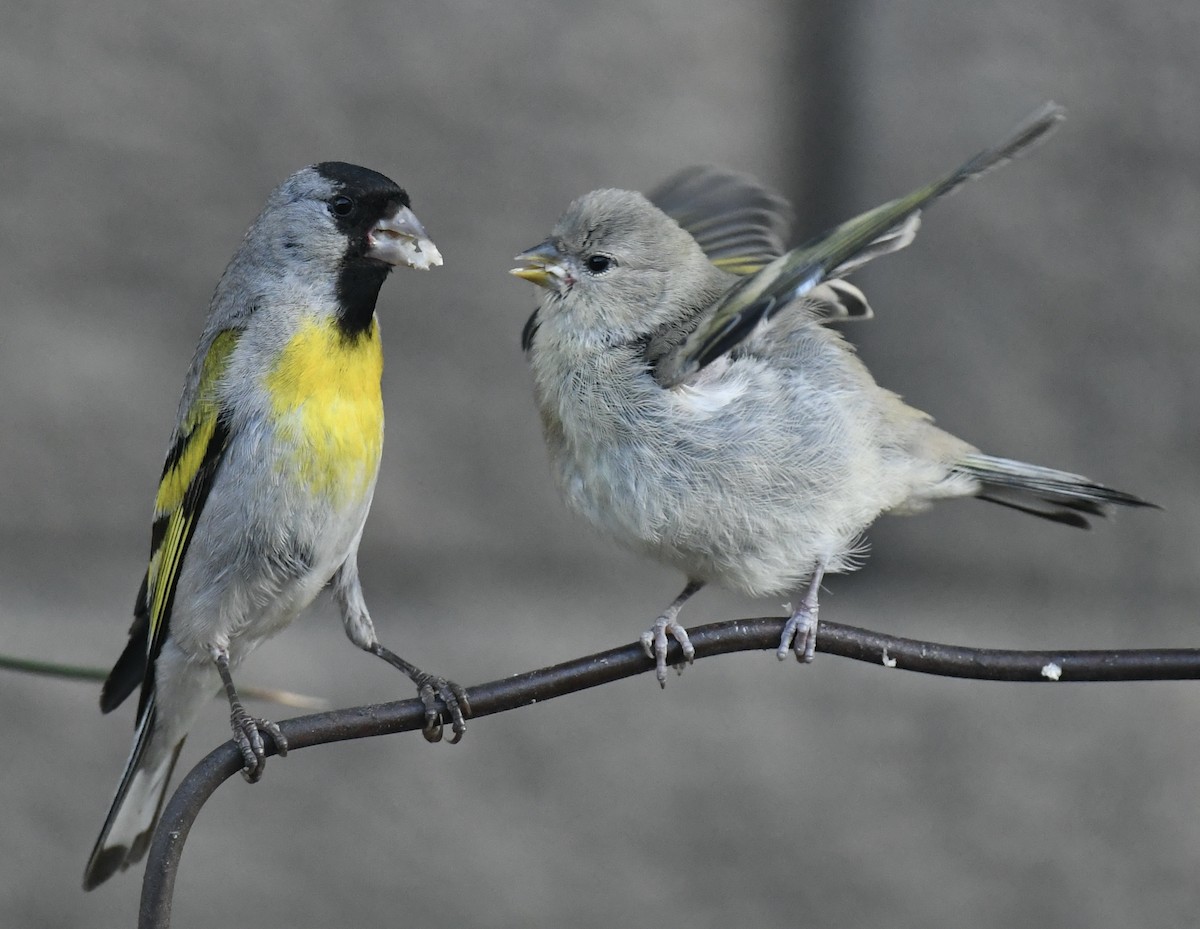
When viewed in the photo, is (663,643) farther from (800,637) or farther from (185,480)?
(185,480)

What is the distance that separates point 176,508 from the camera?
1178 mm

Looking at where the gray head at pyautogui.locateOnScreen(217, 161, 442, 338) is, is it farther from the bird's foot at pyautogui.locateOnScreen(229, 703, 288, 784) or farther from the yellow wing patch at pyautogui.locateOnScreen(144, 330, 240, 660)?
the bird's foot at pyautogui.locateOnScreen(229, 703, 288, 784)

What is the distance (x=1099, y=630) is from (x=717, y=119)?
77 cm

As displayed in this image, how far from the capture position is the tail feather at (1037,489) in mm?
1283

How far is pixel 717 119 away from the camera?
1.69 m

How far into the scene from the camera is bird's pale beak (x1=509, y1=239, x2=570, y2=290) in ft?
4.05

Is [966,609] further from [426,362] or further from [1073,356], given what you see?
[426,362]

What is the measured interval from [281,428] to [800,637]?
17.0 inches

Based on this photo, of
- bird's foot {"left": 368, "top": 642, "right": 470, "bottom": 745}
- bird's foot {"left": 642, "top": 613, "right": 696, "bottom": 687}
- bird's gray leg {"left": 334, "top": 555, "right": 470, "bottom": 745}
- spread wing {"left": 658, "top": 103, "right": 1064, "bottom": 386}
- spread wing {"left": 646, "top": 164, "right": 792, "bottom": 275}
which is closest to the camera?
spread wing {"left": 658, "top": 103, "right": 1064, "bottom": 386}

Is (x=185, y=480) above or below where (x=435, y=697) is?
above

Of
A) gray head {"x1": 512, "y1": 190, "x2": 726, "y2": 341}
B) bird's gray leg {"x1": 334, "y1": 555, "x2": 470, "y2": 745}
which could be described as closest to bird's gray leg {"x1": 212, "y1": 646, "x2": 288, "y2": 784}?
bird's gray leg {"x1": 334, "y1": 555, "x2": 470, "y2": 745}

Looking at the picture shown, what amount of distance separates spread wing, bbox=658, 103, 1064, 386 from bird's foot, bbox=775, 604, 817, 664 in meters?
0.20

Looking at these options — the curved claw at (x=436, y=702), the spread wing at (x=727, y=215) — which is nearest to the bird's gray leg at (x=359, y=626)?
the curved claw at (x=436, y=702)

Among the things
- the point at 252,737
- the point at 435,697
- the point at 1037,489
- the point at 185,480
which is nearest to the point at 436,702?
the point at 435,697
